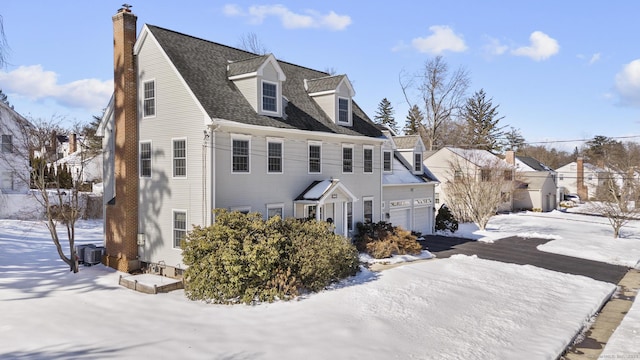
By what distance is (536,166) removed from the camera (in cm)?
5794

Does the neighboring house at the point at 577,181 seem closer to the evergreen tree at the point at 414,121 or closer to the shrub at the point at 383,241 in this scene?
the evergreen tree at the point at 414,121

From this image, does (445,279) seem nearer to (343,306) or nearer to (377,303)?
(377,303)

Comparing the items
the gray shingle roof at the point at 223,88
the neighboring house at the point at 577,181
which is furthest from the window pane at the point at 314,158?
the neighboring house at the point at 577,181

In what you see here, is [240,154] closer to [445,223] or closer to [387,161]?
[387,161]

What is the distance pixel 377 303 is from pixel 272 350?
4.65 m

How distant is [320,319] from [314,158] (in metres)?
9.87

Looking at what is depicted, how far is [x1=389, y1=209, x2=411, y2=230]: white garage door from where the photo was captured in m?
27.0

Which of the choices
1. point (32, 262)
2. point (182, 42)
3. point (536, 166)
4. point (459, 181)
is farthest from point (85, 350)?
point (536, 166)

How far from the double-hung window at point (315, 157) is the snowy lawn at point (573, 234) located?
13731 mm

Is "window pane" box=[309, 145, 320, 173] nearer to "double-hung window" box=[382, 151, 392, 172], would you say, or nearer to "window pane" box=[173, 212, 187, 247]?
"window pane" box=[173, 212, 187, 247]

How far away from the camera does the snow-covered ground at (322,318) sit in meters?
10.1

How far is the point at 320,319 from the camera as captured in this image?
12039 mm

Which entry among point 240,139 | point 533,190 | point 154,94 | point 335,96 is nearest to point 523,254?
point 335,96

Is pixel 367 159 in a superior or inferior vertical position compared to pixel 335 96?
inferior
